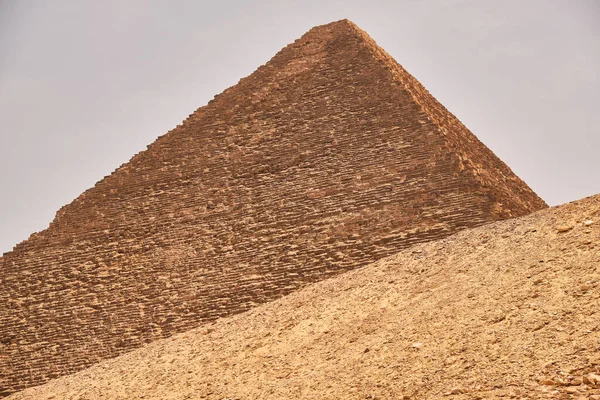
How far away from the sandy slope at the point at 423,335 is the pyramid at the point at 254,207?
1.13 metres

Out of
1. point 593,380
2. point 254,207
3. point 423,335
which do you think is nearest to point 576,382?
point 593,380

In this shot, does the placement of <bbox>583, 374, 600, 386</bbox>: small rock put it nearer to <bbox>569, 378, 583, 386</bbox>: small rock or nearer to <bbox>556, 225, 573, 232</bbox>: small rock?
<bbox>569, 378, 583, 386</bbox>: small rock

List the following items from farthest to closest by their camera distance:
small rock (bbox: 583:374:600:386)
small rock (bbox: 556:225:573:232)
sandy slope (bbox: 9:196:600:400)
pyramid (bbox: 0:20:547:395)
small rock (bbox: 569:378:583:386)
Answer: pyramid (bbox: 0:20:547:395)
small rock (bbox: 556:225:573:232)
sandy slope (bbox: 9:196:600:400)
small rock (bbox: 569:378:583:386)
small rock (bbox: 583:374:600:386)

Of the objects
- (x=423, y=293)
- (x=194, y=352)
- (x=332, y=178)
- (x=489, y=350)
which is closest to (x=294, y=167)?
(x=332, y=178)

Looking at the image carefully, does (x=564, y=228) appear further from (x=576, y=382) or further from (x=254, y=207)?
(x=254, y=207)

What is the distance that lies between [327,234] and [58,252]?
570cm

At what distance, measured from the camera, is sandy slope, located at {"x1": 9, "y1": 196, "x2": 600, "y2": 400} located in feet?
31.4

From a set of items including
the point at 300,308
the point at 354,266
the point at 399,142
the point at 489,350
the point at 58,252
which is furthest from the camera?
the point at 58,252

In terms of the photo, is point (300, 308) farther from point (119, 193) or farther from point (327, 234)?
point (119, 193)

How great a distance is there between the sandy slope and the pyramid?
1.13 metres

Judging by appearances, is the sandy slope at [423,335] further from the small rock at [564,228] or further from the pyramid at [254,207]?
the pyramid at [254,207]

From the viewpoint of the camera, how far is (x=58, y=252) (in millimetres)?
19828

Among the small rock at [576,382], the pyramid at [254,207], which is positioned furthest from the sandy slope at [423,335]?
the pyramid at [254,207]

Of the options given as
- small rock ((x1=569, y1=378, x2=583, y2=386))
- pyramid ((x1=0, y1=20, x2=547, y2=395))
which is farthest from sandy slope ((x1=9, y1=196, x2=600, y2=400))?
pyramid ((x1=0, y1=20, x2=547, y2=395))
